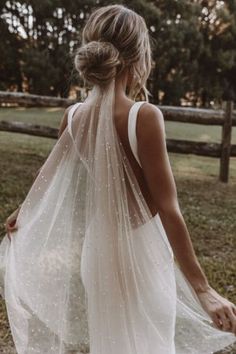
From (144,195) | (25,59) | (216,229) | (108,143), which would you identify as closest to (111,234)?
(144,195)

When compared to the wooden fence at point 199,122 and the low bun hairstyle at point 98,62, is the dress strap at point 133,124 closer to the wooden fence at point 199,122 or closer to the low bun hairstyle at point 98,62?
the low bun hairstyle at point 98,62

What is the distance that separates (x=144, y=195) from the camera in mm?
1877

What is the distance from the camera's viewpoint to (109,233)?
6.11 feet

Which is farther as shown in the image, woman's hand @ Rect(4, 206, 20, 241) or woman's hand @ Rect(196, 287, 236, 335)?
woman's hand @ Rect(4, 206, 20, 241)

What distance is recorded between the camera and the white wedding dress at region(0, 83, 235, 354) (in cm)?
185

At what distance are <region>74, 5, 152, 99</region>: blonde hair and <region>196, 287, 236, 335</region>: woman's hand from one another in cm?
73

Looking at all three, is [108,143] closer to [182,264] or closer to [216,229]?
[182,264]

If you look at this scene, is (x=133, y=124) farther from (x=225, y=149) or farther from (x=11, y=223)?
(x=225, y=149)

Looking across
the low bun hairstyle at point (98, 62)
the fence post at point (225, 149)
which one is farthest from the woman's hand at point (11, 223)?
the fence post at point (225, 149)

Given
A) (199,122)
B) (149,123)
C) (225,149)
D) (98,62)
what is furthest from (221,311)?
(199,122)

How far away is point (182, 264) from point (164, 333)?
12.6 inches

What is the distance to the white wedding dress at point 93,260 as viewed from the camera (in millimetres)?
1854

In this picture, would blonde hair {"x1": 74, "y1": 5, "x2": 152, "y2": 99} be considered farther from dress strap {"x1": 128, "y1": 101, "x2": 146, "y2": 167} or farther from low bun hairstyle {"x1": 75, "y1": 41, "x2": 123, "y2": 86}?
dress strap {"x1": 128, "y1": 101, "x2": 146, "y2": 167}

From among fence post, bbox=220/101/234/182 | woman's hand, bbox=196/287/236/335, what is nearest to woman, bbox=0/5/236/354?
woman's hand, bbox=196/287/236/335
